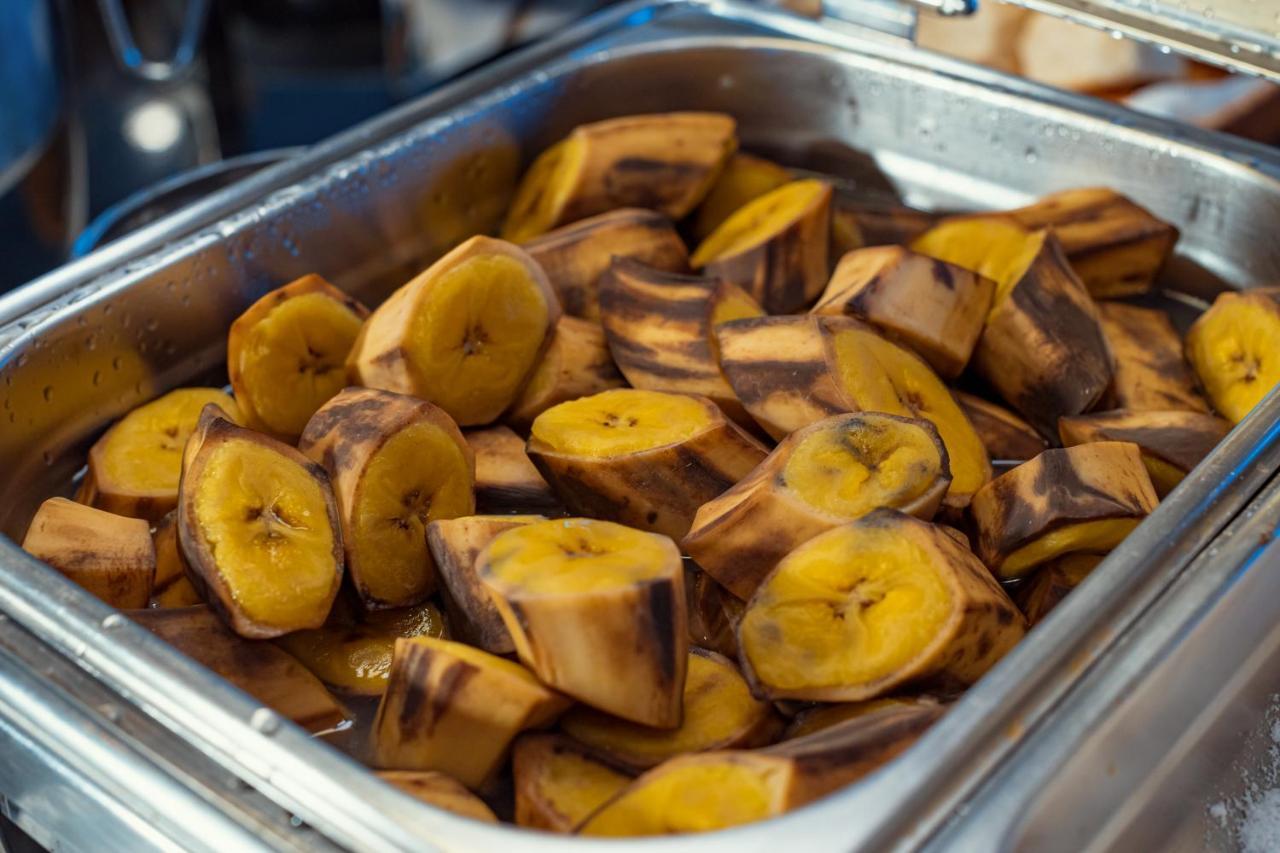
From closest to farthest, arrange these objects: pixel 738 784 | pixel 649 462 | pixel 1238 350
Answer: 1. pixel 738 784
2. pixel 649 462
3. pixel 1238 350

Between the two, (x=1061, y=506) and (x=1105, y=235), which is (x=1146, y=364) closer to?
(x=1105, y=235)

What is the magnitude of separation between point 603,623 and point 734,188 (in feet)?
3.09

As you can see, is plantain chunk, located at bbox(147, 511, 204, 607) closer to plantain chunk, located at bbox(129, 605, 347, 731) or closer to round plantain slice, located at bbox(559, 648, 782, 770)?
plantain chunk, located at bbox(129, 605, 347, 731)

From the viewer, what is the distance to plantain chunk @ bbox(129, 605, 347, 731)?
39.2 inches

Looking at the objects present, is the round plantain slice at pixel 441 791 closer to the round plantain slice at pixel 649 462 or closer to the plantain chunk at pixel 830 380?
the round plantain slice at pixel 649 462

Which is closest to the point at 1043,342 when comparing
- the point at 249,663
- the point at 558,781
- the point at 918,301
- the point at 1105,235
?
the point at 918,301

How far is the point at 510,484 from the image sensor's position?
122 cm

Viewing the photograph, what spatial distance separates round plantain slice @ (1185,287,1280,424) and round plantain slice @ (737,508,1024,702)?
495mm

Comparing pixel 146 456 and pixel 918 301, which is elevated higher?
pixel 918 301

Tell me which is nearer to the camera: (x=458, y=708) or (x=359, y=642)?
(x=458, y=708)

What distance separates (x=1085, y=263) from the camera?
152 centimetres

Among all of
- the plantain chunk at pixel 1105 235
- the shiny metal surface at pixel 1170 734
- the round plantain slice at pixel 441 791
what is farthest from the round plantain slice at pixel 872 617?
the plantain chunk at pixel 1105 235

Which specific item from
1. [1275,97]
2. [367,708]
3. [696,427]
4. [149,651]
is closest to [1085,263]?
[696,427]

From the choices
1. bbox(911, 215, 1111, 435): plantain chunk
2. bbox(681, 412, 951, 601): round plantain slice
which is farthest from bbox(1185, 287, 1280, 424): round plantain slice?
bbox(681, 412, 951, 601): round plantain slice
